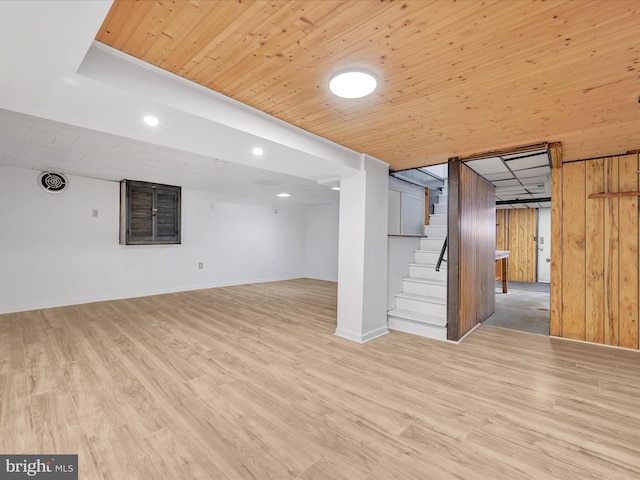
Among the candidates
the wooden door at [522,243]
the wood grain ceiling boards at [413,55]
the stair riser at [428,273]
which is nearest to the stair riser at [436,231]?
the stair riser at [428,273]

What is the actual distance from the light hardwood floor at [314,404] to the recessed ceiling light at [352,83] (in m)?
2.20

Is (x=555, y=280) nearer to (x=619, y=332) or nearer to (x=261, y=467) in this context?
(x=619, y=332)

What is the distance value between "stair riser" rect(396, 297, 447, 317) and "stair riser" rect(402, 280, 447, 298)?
0.77ft

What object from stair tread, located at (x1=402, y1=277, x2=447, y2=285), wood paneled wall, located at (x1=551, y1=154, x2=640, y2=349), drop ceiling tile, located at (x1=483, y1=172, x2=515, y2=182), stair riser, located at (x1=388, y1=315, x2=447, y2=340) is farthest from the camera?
drop ceiling tile, located at (x1=483, y1=172, x2=515, y2=182)

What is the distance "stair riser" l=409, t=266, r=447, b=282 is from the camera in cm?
428

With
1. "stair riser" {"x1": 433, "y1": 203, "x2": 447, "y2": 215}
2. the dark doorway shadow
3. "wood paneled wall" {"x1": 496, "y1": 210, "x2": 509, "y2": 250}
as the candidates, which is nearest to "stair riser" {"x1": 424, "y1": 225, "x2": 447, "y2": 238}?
"stair riser" {"x1": 433, "y1": 203, "x2": 447, "y2": 215}

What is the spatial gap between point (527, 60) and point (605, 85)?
70 centimetres

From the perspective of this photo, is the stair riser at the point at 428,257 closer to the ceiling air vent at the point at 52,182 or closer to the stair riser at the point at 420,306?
the stair riser at the point at 420,306

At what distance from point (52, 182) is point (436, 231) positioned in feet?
21.3

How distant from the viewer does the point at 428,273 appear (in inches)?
174

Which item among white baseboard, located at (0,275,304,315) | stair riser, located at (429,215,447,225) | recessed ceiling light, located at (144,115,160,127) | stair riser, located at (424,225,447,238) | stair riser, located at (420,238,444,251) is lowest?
white baseboard, located at (0,275,304,315)

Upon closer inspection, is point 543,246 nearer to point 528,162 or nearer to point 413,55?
point 528,162

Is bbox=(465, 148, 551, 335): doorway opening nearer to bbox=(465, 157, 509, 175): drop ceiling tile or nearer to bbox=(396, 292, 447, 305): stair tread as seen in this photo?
bbox=(465, 157, 509, 175): drop ceiling tile

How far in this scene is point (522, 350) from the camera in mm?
3312
